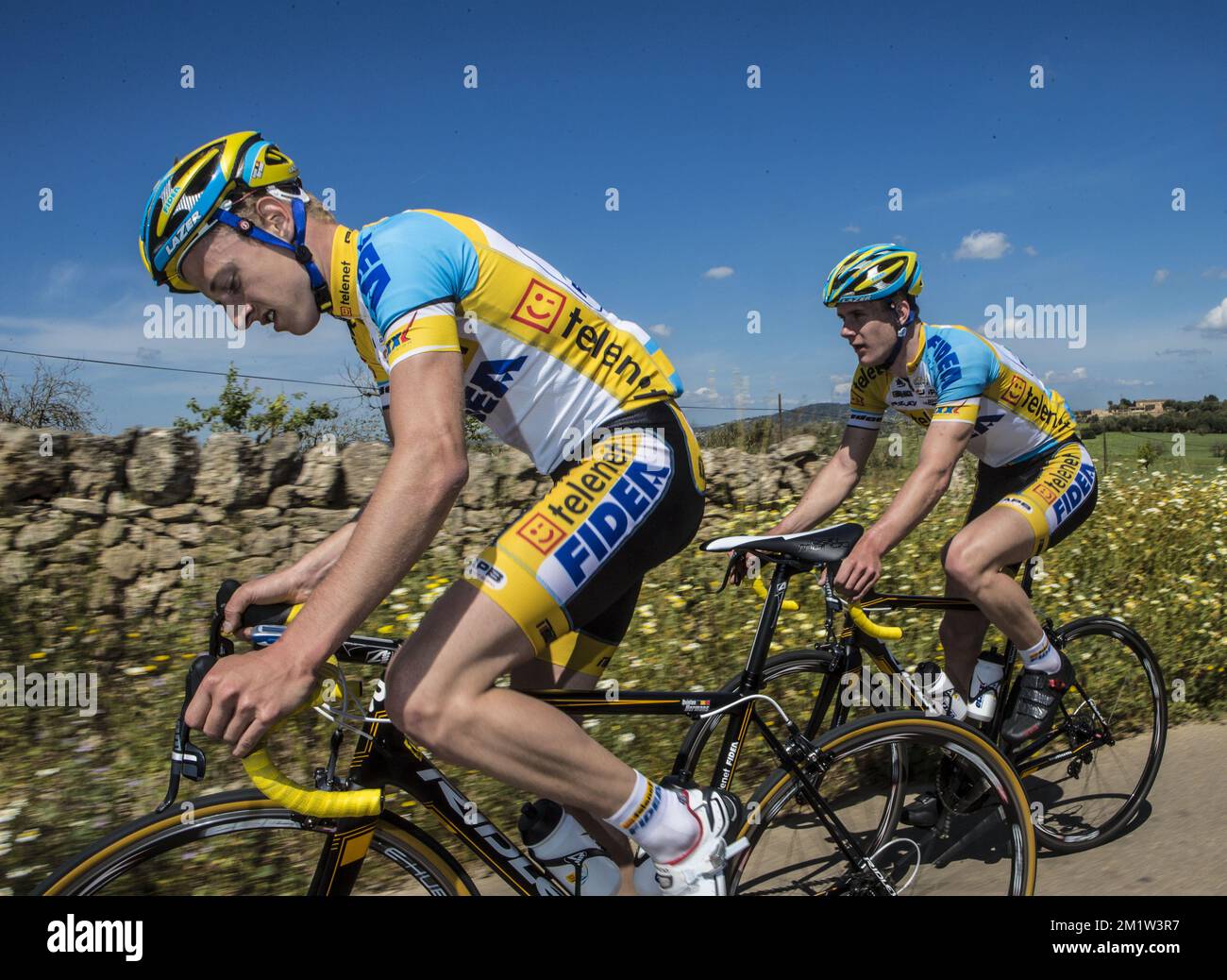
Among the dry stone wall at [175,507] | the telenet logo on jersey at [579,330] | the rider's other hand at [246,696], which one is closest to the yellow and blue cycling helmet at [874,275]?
the telenet logo on jersey at [579,330]

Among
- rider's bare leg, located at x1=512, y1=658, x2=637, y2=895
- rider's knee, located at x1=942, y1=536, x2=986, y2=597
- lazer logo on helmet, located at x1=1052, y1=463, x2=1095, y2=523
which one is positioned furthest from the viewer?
lazer logo on helmet, located at x1=1052, y1=463, x2=1095, y2=523

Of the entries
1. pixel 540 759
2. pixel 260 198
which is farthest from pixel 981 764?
pixel 260 198

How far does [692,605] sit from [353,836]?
3.88 metres

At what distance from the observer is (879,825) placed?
325cm

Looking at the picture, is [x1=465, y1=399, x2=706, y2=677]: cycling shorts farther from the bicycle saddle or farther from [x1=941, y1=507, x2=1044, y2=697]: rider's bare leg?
[x1=941, y1=507, x2=1044, y2=697]: rider's bare leg

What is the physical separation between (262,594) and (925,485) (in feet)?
7.35

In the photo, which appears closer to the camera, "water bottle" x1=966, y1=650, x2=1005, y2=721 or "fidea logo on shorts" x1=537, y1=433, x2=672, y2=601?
"fidea logo on shorts" x1=537, y1=433, x2=672, y2=601

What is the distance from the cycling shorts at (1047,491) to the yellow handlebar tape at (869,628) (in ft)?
3.07

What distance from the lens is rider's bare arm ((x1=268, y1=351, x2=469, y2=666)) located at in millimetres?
1637

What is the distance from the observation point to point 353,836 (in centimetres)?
199

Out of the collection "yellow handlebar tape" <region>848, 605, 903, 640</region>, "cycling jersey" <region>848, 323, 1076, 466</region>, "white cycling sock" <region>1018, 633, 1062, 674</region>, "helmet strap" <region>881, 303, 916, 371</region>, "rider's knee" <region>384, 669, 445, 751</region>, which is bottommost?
"white cycling sock" <region>1018, 633, 1062, 674</region>

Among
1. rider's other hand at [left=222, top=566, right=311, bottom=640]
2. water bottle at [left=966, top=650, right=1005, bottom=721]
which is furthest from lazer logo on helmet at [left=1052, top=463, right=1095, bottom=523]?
rider's other hand at [left=222, top=566, right=311, bottom=640]

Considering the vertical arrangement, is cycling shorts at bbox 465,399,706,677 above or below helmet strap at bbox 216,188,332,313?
below

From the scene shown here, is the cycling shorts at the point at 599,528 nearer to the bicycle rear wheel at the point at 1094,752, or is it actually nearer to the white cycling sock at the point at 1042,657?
the white cycling sock at the point at 1042,657
